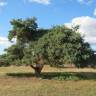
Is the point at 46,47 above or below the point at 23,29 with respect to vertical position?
below

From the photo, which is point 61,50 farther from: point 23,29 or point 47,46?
point 23,29

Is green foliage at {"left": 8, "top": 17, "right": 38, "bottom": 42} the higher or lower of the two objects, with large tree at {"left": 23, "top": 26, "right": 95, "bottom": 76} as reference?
higher

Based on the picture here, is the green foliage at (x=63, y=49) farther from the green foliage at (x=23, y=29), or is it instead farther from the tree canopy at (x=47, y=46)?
the green foliage at (x=23, y=29)

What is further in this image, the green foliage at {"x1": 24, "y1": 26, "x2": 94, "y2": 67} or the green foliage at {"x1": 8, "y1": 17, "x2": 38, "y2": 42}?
the green foliage at {"x1": 8, "y1": 17, "x2": 38, "y2": 42}

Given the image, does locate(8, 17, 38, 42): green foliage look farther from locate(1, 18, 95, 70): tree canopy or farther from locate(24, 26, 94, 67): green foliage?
locate(24, 26, 94, 67): green foliage

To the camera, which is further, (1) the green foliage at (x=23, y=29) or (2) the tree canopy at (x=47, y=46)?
(1) the green foliage at (x=23, y=29)

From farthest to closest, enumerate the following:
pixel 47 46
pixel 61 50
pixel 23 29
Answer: pixel 23 29
pixel 47 46
pixel 61 50

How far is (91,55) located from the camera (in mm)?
39062

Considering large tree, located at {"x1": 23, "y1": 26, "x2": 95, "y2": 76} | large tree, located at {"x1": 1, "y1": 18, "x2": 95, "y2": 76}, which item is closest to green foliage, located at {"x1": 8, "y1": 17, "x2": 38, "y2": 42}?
large tree, located at {"x1": 1, "y1": 18, "x2": 95, "y2": 76}

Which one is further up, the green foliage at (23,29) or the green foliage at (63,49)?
the green foliage at (23,29)

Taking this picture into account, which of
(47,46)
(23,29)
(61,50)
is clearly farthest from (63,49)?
(23,29)

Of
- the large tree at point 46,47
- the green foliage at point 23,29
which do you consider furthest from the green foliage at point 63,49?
the green foliage at point 23,29

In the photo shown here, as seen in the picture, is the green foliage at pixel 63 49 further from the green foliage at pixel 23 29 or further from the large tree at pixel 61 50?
the green foliage at pixel 23 29

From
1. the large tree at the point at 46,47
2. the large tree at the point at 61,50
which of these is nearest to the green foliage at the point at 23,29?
the large tree at the point at 46,47
